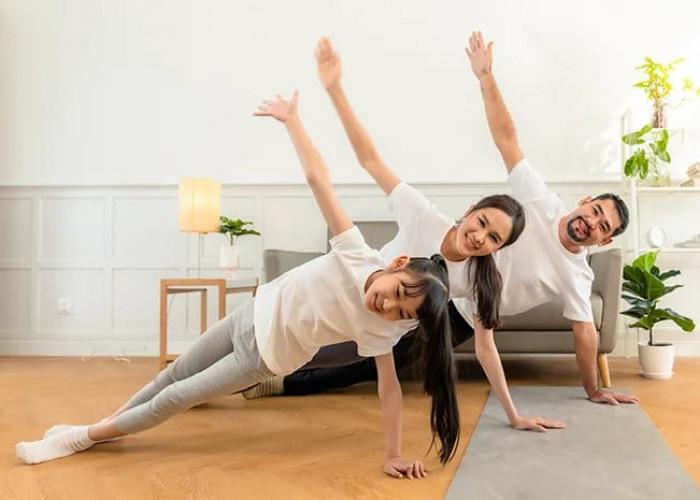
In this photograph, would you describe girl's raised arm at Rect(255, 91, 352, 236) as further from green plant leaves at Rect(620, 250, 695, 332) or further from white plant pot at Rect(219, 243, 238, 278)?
green plant leaves at Rect(620, 250, 695, 332)

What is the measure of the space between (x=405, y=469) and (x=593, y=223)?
1065 millimetres

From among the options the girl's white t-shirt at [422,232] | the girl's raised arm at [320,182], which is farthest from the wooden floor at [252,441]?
the girl's raised arm at [320,182]

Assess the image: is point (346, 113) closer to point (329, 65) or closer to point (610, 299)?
point (329, 65)

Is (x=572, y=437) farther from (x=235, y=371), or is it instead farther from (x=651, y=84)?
(x=651, y=84)

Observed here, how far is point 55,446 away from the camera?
1766mm

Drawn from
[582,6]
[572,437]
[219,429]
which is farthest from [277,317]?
[582,6]

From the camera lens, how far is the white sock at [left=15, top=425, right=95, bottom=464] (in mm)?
1703

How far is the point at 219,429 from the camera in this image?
2115 millimetres

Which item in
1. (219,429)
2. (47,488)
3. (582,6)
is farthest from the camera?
(582,6)

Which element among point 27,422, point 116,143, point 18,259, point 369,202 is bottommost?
point 27,422

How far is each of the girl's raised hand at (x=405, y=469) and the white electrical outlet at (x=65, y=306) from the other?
3.06 m

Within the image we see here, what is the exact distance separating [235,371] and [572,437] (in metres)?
1.02

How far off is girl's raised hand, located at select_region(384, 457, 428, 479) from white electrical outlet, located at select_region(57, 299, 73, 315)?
10.0 ft

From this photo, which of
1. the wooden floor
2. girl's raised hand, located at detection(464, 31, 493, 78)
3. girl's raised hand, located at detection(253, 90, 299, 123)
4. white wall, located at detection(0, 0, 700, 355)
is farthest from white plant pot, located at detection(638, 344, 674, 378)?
girl's raised hand, located at detection(253, 90, 299, 123)
